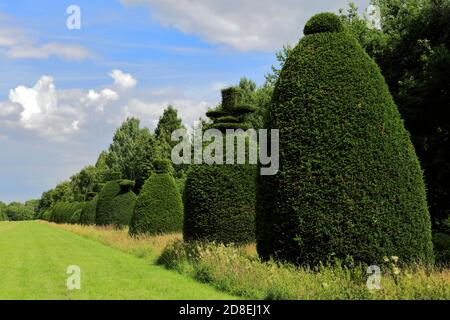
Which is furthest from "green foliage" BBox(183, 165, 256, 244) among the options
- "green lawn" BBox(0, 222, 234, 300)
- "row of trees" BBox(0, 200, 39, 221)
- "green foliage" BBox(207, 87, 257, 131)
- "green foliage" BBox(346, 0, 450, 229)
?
"row of trees" BBox(0, 200, 39, 221)

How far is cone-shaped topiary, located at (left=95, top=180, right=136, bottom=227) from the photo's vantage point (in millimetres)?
32438

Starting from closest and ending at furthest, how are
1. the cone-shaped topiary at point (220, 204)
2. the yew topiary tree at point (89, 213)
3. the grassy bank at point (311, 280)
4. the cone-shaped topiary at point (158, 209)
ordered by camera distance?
1. the grassy bank at point (311, 280)
2. the cone-shaped topiary at point (220, 204)
3. the cone-shaped topiary at point (158, 209)
4. the yew topiary tree at point (89, 213)

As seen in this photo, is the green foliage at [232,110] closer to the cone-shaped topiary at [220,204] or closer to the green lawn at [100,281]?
the cone-shaped topiary at [220,204]

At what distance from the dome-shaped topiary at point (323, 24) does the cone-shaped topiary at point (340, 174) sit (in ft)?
1.62

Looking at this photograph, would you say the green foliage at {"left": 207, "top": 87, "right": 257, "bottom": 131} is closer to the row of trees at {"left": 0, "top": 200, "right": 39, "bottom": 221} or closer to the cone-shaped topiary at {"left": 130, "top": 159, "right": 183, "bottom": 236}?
the cone-shaped topiary at {"left": 130, "top": 159, "right": 183, "bottom": 236}

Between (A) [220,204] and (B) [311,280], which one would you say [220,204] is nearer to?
(A) [220,204]

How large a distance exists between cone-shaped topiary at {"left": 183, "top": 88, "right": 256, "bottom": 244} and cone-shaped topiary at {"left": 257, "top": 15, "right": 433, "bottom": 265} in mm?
4563

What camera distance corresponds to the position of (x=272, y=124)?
399 inches

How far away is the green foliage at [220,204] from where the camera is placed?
575 inches

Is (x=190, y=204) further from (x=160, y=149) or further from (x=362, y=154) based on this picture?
(x=160, y=149)

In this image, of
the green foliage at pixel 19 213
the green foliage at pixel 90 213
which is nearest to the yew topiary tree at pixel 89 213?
the green foliage at pixel 90 213

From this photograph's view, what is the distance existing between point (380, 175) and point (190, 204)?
736cm
